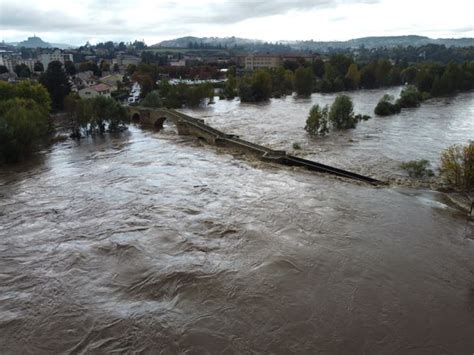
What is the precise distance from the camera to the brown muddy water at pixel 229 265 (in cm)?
1190

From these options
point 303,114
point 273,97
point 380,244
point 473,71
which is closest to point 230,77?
point 273,97

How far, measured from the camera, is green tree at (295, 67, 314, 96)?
7419 cm

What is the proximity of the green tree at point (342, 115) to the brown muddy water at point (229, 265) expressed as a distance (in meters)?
17.9

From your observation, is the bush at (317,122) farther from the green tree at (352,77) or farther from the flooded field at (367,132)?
the green tree at (352,77)

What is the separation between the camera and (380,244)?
17172mm

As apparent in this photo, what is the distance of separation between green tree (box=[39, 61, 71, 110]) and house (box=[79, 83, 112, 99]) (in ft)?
10.1

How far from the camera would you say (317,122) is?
40375 mm

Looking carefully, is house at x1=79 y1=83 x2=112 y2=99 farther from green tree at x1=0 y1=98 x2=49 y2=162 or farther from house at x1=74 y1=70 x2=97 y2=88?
green tree at x1=0 y1=98 x2=49 y2=162

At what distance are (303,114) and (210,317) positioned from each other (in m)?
44.1

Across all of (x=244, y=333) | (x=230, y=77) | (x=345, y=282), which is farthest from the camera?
(x=230, y=77)

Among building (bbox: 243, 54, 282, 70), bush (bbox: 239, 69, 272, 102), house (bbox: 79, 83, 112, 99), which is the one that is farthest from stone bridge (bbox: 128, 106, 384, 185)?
building (bbox: 243, 54, 282, 70)

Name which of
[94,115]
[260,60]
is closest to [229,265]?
[94,115]

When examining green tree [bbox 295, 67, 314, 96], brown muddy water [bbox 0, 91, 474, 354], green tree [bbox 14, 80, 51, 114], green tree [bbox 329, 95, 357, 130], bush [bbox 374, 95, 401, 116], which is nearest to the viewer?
brown muddy water [bbox 0, 91, 474, 354]

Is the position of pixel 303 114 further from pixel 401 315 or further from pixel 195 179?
pixel 401 315
